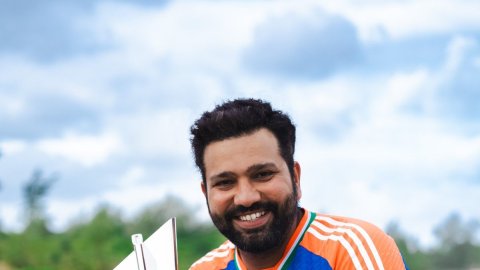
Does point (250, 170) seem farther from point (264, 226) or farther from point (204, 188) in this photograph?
point (204, 188)

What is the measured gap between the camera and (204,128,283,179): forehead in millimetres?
4188

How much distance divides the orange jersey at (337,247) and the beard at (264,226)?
0.12 m

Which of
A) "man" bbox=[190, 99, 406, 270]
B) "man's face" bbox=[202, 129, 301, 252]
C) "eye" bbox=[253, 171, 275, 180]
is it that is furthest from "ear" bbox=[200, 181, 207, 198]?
"eye" bbox=[253, 171, 275, 180]

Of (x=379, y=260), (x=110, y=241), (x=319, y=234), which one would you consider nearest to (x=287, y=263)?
(x=319, y=234)

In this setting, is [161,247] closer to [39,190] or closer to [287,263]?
[287,263]

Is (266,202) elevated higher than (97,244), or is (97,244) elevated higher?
(97,244)

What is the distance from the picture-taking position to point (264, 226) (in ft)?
13.9

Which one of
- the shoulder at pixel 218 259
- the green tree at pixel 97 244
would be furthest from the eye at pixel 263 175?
the green tree at pixel 97 244

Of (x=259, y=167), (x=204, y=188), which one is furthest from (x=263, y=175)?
(x=204, y=188)

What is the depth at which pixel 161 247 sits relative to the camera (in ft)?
14.0

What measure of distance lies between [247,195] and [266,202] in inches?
4.2

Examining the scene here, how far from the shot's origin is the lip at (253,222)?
13.8 ft

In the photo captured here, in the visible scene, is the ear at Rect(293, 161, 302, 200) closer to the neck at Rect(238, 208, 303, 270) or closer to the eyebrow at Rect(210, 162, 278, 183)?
the neck at Rect(238, 208, 303, 270)

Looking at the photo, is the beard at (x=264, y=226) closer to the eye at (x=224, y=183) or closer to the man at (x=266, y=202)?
the man at (x=266, y=202)
